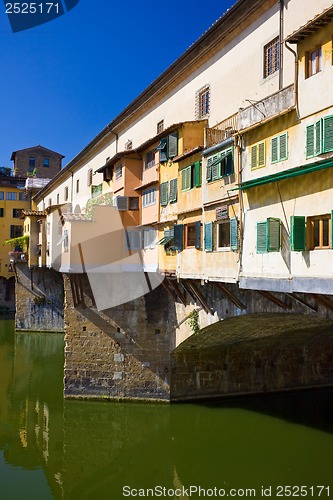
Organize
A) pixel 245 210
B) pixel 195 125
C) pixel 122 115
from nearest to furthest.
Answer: pixel 245 210
pixel 195 125
pixel 122 115

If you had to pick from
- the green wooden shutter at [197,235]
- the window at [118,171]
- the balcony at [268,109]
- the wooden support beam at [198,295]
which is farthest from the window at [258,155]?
the window at [118,171]

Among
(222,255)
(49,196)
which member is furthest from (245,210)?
(49,196)

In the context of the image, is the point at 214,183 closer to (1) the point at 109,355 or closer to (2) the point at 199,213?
(2) the point at 199,213

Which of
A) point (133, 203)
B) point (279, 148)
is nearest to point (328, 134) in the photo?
point (279, 148)

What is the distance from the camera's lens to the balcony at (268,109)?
11305 millimetres

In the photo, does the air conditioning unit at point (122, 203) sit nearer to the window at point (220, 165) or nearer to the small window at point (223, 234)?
the window at point (220, 165)

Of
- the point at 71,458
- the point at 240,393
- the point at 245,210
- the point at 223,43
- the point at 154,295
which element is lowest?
the point at 71,458

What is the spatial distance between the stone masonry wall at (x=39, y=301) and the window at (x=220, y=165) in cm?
2937

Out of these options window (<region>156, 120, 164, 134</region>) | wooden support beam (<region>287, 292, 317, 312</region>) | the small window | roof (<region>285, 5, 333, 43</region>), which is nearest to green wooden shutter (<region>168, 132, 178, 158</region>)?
window (<region>156, 120, 164, 134</region>)

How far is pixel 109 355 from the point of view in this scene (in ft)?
69.6

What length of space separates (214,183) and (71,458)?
445 inches

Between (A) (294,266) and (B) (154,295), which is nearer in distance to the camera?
(A) (294,266)

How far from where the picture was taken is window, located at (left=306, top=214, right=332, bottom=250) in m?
10.3

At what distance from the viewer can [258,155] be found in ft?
40.3
